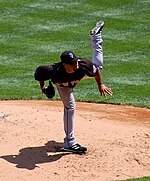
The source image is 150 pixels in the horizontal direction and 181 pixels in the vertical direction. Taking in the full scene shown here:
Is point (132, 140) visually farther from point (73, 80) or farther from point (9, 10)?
point (9, 10)

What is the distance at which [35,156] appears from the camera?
8.04 m

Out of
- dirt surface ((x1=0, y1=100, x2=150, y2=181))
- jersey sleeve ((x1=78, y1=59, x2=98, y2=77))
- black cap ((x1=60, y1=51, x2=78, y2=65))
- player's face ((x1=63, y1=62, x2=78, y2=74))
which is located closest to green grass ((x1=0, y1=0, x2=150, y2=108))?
dirt surface ((x1=0, y1=100, x2=150, y2=181))

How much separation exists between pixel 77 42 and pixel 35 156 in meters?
7.67

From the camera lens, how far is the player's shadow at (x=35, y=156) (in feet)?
25.8

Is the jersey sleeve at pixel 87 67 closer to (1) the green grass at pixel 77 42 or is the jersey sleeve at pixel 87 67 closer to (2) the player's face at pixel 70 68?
(2) the player's face at pixel 70 68

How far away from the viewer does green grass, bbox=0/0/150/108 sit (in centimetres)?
1198

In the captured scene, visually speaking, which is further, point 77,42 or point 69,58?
point 77,42

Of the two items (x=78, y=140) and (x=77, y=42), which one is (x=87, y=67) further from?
(x=77, y=42)

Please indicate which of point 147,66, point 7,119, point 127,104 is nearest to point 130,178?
point 7,119

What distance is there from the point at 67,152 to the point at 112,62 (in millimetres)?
5757

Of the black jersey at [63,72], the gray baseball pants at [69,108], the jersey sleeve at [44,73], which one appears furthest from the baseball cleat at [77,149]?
the jersey sleeve at [44,73]

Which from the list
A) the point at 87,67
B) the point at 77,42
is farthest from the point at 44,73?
the point at 77,42

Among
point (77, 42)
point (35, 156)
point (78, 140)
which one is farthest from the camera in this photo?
point (77, 42)

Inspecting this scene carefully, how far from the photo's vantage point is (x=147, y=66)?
13.4 m
